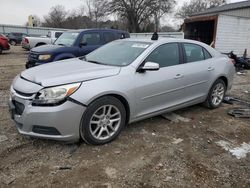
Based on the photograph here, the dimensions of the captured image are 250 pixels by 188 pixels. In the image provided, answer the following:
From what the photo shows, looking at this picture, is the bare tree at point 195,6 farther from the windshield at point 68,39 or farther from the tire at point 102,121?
the tire at point 102,121

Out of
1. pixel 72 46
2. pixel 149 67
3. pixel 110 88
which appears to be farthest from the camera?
pixel 72 46

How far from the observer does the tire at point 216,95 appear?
552 centimetres

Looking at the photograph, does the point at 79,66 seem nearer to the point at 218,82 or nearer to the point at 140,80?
the point at 140,80

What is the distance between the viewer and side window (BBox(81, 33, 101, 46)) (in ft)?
28.7

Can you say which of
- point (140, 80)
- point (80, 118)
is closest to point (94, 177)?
point (80, 118)

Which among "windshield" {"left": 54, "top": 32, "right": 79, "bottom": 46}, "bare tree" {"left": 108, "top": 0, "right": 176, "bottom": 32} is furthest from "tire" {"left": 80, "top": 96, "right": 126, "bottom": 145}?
"bare tree" {"left": 108, "top": 0, "right": 176, "bottom": 32}

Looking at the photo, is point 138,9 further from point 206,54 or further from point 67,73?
point 67,73

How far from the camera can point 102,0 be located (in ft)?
140

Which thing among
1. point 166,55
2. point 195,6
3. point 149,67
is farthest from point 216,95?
point 195,6

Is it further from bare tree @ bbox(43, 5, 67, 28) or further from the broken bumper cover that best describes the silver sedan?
bare tree @ bbox(43, 5, 67, 28)

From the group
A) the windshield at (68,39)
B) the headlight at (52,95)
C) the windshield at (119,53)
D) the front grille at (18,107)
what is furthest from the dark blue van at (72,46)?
the headlight at (52,95)

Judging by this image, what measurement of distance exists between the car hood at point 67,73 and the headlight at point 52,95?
0.08 meters

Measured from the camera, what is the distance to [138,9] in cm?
4472

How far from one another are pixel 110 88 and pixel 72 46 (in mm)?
5131
